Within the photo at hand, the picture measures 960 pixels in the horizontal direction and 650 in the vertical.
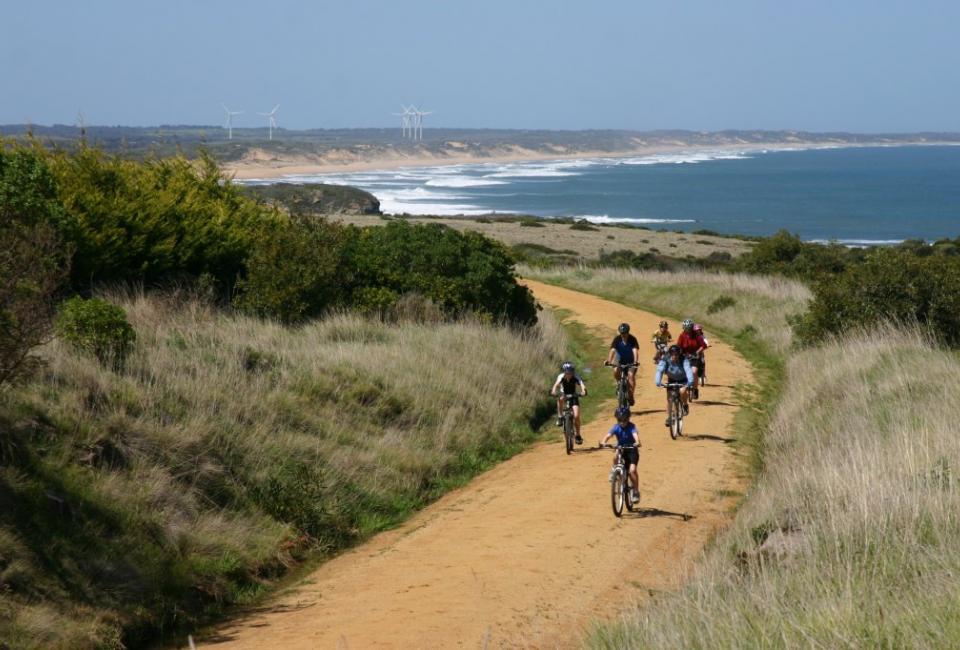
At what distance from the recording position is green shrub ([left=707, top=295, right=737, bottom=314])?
116 ft

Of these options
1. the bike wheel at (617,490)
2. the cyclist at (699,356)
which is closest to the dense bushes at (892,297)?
the cyclist at (699,356)

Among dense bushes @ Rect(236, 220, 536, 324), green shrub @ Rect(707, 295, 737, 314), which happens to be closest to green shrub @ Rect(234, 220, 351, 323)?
dense bushes @ Rect(236, 220, 536, 324)

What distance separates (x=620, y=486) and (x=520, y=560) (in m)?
2.19

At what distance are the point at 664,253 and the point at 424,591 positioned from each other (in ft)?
196

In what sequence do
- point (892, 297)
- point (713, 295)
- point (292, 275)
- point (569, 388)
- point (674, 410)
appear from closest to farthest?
point (569, 388), point (674, 410), point (292, 275), point (892, 297), point (713, 295)

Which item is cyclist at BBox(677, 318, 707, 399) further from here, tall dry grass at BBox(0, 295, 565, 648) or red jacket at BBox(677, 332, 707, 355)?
tall dry grass at BBox(0, 295, 565, 648)

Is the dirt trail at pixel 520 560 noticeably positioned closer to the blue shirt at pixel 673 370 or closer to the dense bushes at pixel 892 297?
→ the blue shirt at pixel 673 370

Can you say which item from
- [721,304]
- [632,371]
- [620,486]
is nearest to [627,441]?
[620,486]

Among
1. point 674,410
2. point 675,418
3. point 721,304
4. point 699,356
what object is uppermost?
point 699,356

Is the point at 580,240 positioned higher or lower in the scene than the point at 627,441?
lower

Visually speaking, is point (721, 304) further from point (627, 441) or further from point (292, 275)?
point (627, 441)

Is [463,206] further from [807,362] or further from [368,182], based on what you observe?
[807,362]

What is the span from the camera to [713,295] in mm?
37062

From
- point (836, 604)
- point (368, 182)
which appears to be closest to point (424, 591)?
point (836, 604)
